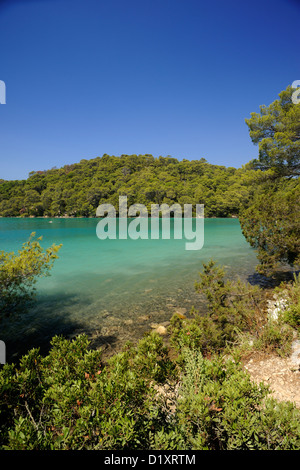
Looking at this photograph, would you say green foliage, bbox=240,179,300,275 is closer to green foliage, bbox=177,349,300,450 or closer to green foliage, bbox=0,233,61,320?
green foliage, bbox=177,349,300,450

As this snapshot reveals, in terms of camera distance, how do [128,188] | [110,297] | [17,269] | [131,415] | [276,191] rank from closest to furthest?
[131,415], [17,269], [110,297], [276,191], [128,188]

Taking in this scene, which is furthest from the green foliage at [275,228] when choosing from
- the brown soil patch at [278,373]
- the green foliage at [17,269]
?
the green foliage at [17,269]

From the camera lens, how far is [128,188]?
103 metres

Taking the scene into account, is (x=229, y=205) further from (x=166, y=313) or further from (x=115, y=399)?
(x=115, y=399)

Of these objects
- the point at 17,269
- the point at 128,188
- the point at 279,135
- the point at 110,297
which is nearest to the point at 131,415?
the point at 17,269

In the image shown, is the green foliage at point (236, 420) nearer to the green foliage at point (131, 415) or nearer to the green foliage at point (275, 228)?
the green foliage at point (131, 415)

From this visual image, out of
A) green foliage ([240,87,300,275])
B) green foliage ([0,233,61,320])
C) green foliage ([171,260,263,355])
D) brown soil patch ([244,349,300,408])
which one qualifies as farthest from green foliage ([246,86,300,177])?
green foliage ([0,233,61,320])

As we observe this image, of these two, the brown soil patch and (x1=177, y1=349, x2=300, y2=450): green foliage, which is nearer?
(x1=177, y1=349, x2=300, y2=450): green foliage

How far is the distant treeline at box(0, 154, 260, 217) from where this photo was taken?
92062 mm

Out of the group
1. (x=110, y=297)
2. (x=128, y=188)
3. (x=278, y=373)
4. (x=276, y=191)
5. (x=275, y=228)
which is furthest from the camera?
(x=128, y=188)

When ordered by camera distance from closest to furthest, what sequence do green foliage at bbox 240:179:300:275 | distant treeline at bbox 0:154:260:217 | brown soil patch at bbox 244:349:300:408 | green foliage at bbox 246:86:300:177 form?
1. brown soil patch at bbox 244:349:300:408
2. green foliage at bbox 240:179:300:275
3. green foliage at bbox 246:86:300:177
4. distant treeline at bbox 0:154:260:217

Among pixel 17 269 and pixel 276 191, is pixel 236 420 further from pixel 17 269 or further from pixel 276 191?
pixel 276 191
